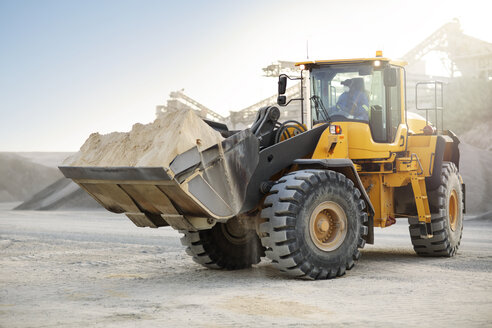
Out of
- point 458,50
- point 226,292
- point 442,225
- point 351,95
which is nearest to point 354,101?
point 351,95

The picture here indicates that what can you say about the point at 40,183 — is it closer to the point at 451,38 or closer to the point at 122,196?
the point at 451,38

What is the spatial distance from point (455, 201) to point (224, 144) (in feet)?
18.9

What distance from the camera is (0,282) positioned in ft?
31.1

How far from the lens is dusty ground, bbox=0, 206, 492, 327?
6.64m

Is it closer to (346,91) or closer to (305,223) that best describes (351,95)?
(346,91)

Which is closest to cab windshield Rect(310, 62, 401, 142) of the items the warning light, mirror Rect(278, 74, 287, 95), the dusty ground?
the warning light

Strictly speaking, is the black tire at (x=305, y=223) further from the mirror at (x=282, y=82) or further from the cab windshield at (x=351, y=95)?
the mirror at (x=282, y=82)

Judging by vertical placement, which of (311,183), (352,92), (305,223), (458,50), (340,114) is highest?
(458,50)

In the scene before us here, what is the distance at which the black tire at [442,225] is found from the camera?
38.0 feet

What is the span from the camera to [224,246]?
10.4 m

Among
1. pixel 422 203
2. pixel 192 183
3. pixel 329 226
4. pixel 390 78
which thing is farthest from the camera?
pixel 422 203

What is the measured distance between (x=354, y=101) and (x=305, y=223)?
245cm

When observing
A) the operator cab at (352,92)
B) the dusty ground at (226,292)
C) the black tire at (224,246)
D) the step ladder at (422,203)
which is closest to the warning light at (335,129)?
the operator cab at (352,92)

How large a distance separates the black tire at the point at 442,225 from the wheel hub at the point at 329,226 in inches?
107
